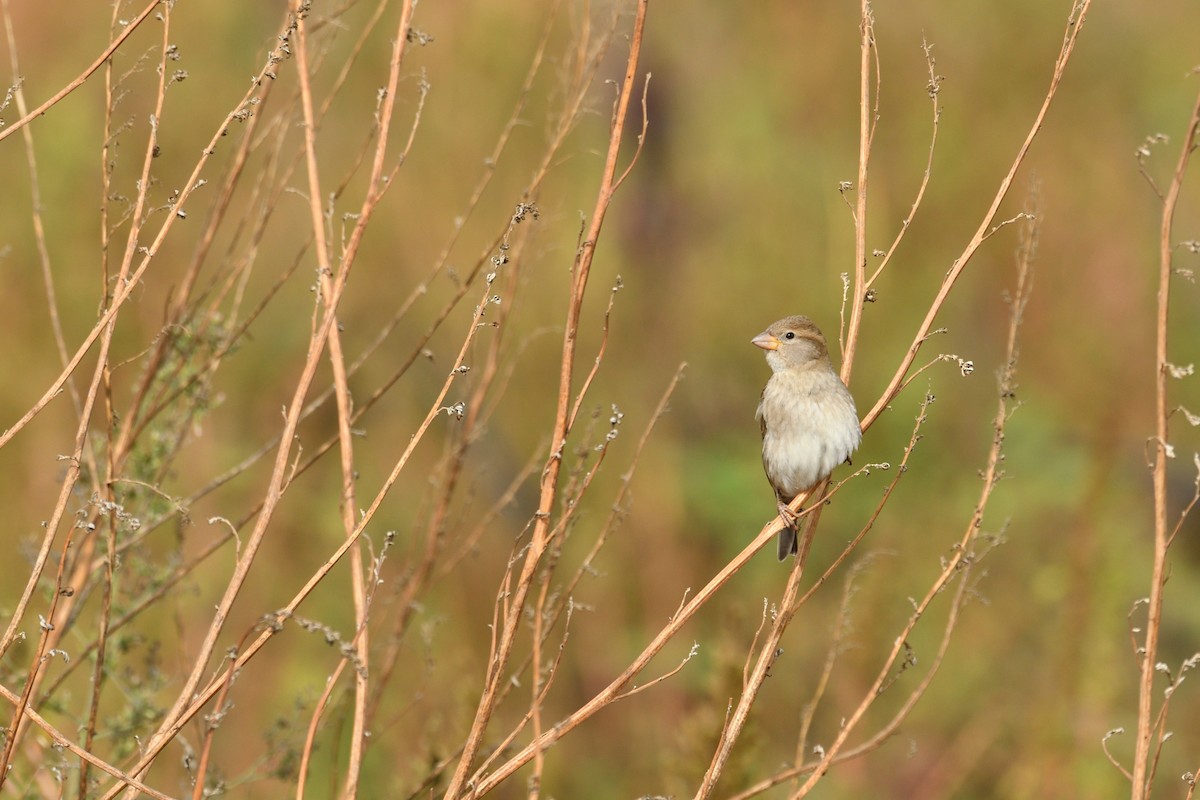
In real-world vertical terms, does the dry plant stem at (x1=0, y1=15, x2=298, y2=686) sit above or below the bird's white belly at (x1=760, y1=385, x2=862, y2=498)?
above

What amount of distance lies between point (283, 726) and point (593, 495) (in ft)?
12.0

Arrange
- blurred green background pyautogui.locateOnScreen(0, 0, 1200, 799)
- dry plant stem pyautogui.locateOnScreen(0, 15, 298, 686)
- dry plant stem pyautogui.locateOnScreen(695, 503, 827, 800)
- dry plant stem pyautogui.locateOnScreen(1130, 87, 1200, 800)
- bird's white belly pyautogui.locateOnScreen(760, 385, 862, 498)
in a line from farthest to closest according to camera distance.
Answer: blurred green background pyautogui.locateOnScreen(0, 0, 1200, 799) → bird's white belly pyautogui.locateOnScreen(760, 385, 862, 498) → dry plant stem pyautogui.locateOnScreen(695, 503, 827, 800) → dry plant stem pyautogui.locateOnScreen(1130, 87, 1200, 800) → dry plant stem pyautogui.locateOnScreen(0, 15, 298, 686)

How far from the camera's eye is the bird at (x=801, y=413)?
3.47 meters

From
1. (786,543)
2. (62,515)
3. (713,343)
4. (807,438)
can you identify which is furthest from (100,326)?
(713,343)

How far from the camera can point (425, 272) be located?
22.3 ft

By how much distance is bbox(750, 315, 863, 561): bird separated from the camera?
3471mm

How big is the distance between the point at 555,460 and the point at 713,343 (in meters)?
5.64

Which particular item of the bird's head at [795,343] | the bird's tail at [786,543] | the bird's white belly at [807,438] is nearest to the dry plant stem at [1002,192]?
the bird's white belly at [807,438]

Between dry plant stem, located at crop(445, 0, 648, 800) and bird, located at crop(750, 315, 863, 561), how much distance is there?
149cm

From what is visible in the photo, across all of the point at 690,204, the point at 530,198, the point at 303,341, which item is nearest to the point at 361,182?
the point at 303,341

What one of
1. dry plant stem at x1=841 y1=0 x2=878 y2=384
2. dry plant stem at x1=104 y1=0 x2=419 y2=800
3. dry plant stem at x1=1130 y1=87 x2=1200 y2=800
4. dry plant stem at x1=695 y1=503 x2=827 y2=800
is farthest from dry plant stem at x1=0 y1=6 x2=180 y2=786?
dry plant stem at x1=1130 y1=87 x2=1200 y2=800

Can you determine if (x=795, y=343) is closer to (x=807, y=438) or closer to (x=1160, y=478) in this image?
(x=807, y=438)

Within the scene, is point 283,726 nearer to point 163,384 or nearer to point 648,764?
point 163,384

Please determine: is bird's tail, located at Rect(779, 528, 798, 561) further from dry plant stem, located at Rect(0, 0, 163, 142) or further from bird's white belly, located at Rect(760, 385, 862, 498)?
dry plant stem, located at Rect(0, 0, 163, 142)
